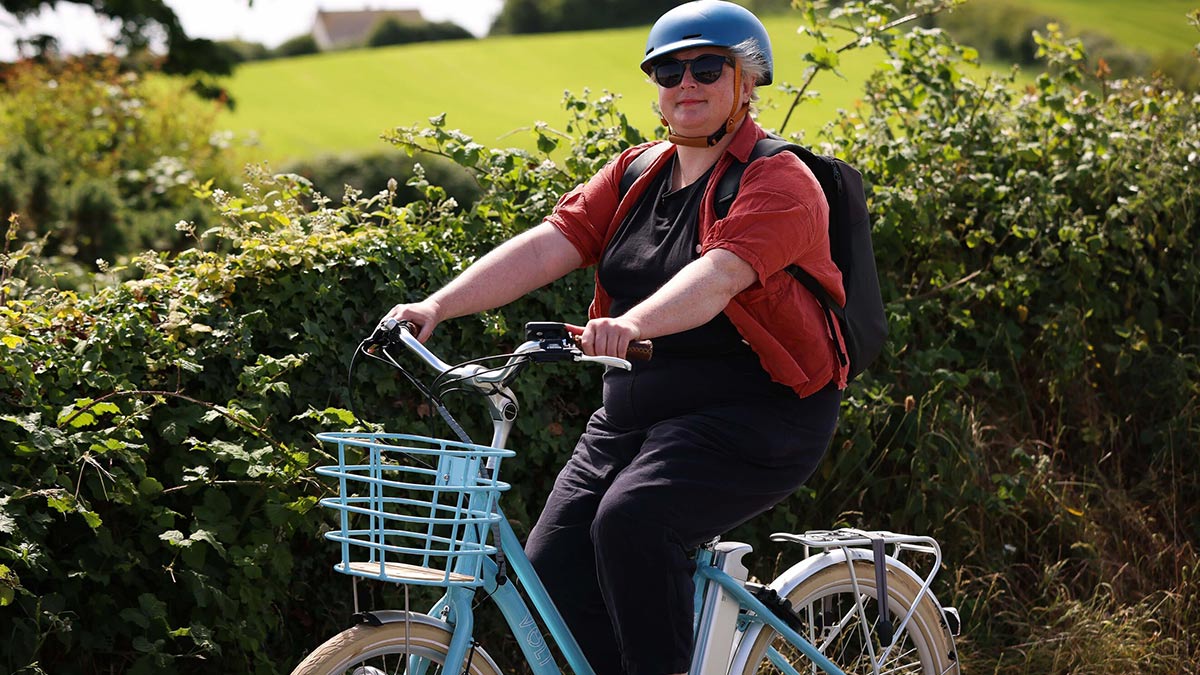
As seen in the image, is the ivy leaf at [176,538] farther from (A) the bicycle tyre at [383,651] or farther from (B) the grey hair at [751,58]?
(B) the grey hair at [751,58]

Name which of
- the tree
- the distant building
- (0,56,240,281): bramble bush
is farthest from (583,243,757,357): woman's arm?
the distant building

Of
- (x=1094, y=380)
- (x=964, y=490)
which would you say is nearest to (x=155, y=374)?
(x=964, y=490)

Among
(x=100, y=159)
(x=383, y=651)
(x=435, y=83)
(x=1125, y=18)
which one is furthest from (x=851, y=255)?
(x=435, y=83)

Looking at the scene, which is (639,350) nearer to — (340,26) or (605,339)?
(605,339)

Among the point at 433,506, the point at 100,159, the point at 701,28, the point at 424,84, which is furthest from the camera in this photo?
the point at 424,84

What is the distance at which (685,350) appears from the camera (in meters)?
3.27

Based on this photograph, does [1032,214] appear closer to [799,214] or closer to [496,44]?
[799,214]

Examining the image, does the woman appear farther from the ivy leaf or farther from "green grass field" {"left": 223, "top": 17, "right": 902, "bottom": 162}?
"green grass field" {"left": 223, "top": 17, "right": 902, "bottom": 162}

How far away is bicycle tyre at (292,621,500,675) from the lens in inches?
111

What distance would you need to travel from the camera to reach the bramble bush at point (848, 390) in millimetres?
3783

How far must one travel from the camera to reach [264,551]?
3840 mm

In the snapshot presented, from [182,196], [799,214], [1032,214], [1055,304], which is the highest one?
[799,214]

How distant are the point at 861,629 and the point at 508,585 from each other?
106 cm

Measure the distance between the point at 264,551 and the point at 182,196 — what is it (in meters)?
9.03
